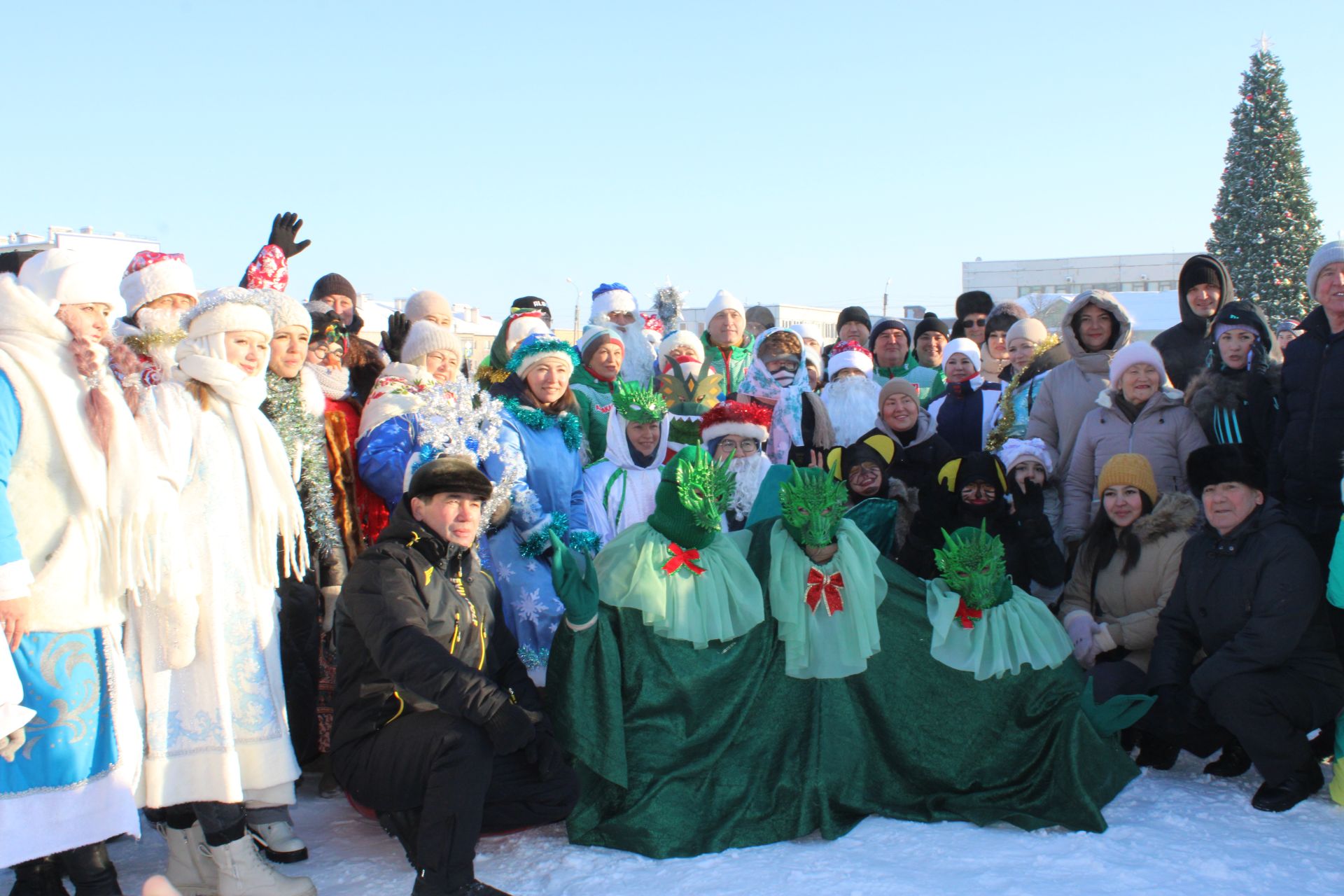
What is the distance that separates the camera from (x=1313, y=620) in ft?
14.8

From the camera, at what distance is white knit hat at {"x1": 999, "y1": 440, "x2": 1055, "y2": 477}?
541 cm

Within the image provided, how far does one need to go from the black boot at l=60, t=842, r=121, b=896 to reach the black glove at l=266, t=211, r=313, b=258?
3464mm

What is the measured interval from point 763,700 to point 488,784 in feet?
3.73

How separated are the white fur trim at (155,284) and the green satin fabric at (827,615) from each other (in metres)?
2.62

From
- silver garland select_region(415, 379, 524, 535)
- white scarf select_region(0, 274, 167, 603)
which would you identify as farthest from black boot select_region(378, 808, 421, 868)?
silver garland select_region(415, 379, 524, 535)

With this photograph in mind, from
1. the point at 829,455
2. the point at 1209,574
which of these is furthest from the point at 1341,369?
the point at 829,455

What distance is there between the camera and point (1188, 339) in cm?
628

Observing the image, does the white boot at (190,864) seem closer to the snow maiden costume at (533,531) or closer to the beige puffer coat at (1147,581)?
the snow maiden costume at (533,531)

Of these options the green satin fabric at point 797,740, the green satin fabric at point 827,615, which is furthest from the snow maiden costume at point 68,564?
the green satin fabric at point 827,615

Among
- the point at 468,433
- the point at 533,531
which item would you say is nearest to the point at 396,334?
the point at 468,433

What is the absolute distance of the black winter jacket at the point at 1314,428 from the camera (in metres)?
4.76

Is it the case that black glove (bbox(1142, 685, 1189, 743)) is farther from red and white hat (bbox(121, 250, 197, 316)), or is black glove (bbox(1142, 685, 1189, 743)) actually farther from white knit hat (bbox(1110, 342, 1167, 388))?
red and white hat (bbox(121, 250, 197, 316))

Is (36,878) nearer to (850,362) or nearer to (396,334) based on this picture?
(396,334)

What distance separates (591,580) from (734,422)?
1.43 meters
